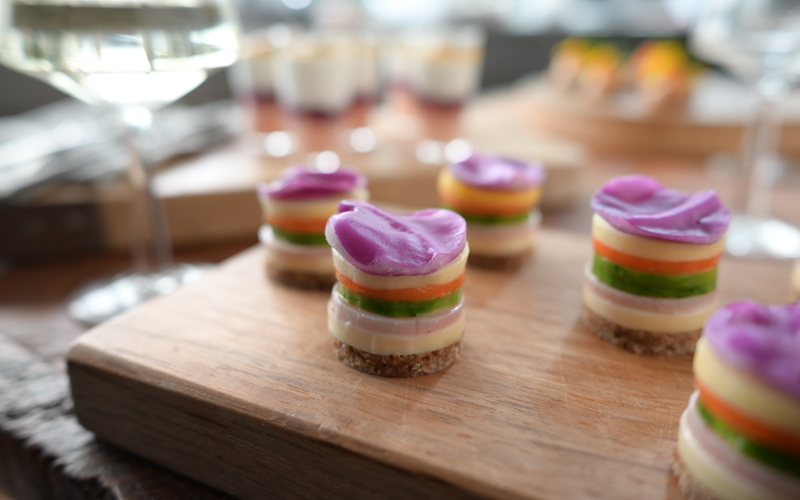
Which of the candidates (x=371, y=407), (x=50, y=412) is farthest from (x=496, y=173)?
(x=50, y=412)

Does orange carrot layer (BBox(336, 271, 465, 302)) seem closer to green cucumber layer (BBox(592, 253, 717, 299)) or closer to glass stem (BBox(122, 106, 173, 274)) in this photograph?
green cucumber layer (BBox(592, 253, 717, 299))

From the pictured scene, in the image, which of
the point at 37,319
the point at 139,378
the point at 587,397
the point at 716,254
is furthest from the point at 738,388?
the point at 37,319

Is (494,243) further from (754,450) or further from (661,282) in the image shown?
(754,450)

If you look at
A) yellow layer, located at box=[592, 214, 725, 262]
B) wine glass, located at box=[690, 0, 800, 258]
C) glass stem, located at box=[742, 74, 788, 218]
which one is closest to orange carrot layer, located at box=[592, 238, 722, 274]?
yellow layer, located at box=[592, 214, 725, 262]

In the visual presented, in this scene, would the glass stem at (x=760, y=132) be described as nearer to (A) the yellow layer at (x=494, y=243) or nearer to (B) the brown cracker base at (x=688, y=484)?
(A) the yellow layer at (x=494, y=243)

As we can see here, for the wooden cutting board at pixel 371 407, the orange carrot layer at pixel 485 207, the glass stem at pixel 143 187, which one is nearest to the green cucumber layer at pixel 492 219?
the orange carrot layer at pixel 485 207
